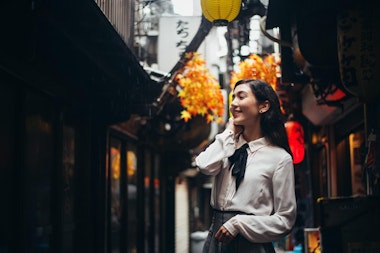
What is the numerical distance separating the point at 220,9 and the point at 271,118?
4.22m

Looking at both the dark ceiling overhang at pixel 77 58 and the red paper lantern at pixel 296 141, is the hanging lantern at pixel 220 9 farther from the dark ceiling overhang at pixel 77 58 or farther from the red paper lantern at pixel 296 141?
the red paper lantern at pixel 296 141

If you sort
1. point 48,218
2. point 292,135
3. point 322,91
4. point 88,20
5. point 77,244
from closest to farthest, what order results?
point 88,20 → point 48,218 → point 322,91 → point 77,244 → point 292,135

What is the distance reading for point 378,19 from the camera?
712 cm

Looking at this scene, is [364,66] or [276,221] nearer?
[276,221]

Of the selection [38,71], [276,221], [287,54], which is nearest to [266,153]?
[276,221]

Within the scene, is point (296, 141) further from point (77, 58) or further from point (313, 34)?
point (77, 58)

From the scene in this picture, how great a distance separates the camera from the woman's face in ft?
16.4

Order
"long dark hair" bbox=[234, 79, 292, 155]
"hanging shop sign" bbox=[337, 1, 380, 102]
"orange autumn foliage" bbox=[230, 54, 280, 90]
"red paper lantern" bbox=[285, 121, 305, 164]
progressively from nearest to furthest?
"long dark hair" bbox=[234, 79, 292, 155] < "hanging shop sign" bbox=[337, 1, 380, 102] < "orange autumn foliage" bbox=[230, 54, 280, 90] < "red paper lantern" bbox=[285, 121, 305, 164]

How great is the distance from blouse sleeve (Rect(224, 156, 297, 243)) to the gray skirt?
0.09 metres

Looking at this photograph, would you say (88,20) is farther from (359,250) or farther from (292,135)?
(292,135)

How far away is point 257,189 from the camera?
15.7ft

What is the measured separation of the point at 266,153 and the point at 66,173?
5.86 m

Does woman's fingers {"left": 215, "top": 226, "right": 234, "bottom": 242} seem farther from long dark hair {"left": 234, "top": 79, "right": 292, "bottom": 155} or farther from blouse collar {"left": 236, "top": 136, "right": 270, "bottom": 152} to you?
long dark hair {"left": 234, "top": 79, "right": 292, "bottom": 155}

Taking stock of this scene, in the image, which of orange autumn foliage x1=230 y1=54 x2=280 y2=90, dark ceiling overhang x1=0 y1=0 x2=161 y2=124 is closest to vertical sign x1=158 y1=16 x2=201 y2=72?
orange autumn foliage x1=230 y1=54 x2=280 y2=90
